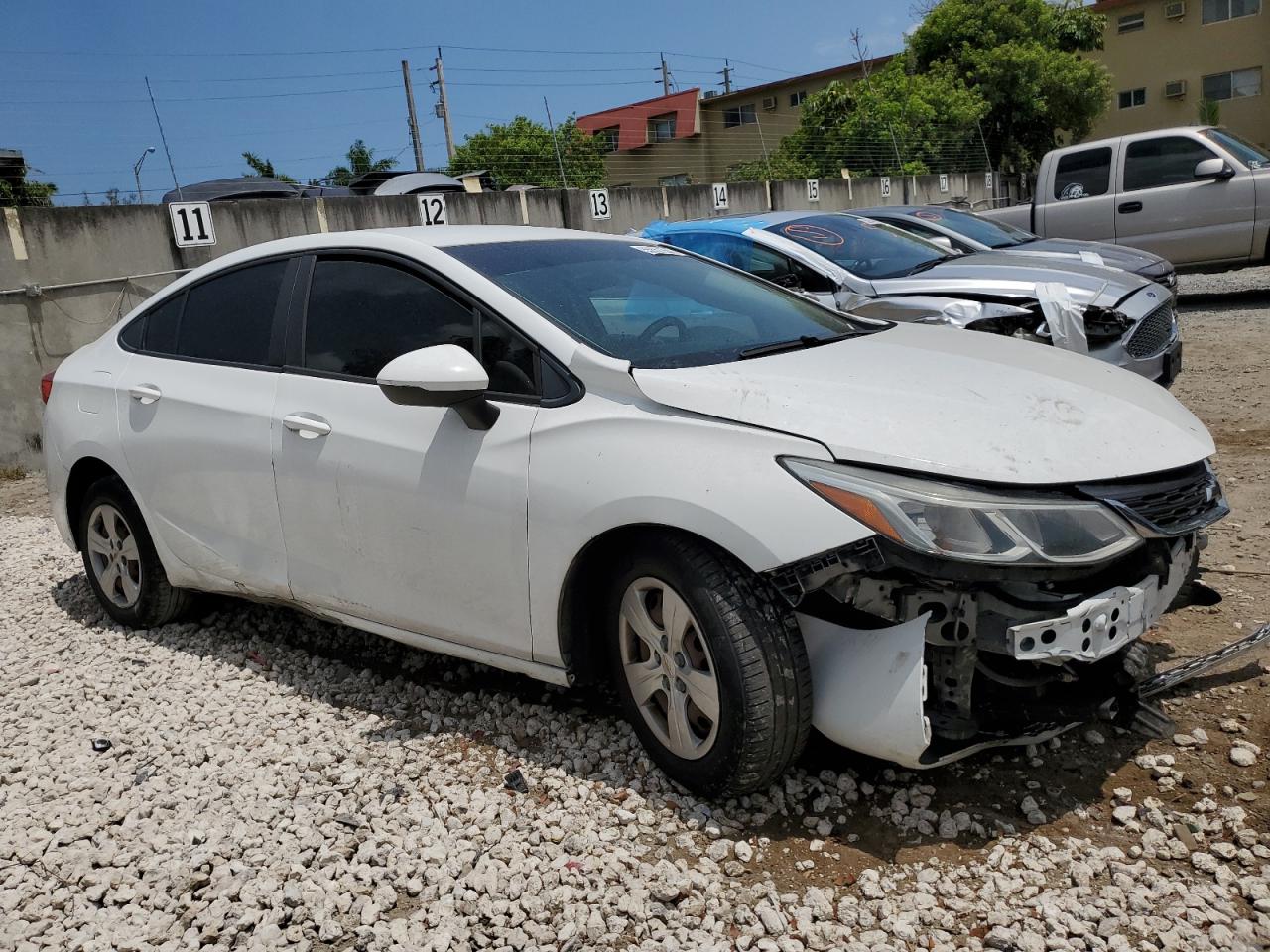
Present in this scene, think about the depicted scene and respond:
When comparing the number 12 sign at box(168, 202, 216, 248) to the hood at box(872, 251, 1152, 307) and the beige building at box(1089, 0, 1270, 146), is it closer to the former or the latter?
the hood at box(872, 251, 1152, 307)

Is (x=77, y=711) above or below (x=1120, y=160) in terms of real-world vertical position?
below

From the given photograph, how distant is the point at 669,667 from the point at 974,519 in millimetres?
908

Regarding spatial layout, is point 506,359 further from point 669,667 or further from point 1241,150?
point 1241,150

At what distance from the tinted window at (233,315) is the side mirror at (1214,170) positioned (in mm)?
10439

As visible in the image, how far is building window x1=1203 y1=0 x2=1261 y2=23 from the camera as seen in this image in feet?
119

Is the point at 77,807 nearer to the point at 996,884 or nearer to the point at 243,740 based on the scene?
the point at 243,740

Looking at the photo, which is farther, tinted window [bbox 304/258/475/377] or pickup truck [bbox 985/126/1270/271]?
pickup truck [bbox 985/126/1270/271]

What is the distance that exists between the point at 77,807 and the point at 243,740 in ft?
1.70

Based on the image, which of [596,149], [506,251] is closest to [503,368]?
[506,251]

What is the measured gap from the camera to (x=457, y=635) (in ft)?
10.8

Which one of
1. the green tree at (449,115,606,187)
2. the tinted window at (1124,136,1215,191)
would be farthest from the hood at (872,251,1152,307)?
the green tree at (449,115,606,187)

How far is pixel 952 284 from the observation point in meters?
6.77

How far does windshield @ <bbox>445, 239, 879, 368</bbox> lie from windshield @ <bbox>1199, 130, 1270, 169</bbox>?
964 cm

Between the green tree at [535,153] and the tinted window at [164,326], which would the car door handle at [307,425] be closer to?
the tinted window at [164,326]
